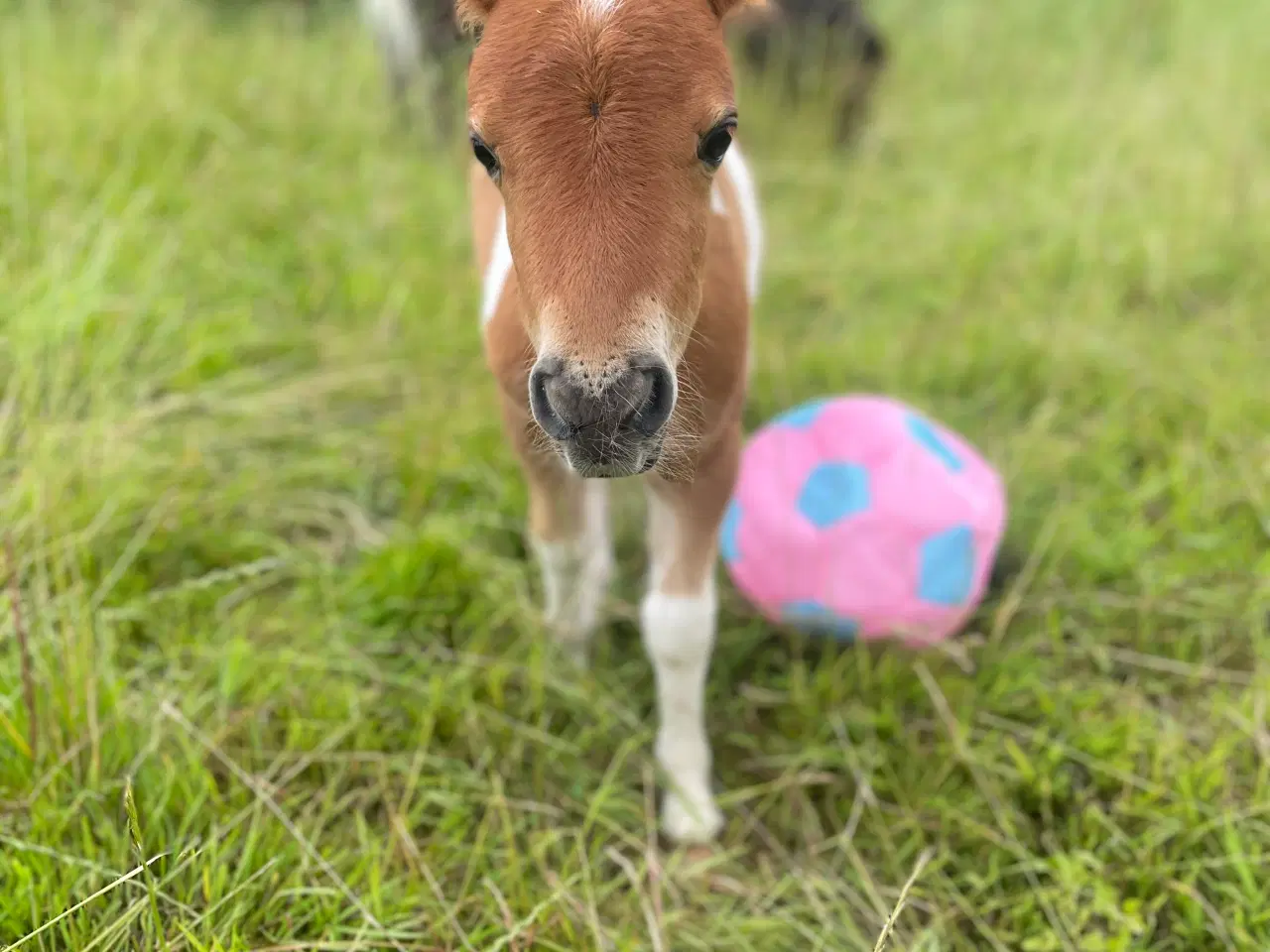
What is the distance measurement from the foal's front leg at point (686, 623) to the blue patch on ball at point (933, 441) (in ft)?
2.62

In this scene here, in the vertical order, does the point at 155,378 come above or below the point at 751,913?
above

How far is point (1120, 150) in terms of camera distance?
15.1ft

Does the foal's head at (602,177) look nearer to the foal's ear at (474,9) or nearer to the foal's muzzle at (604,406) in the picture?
the foal's muzzle at (604,406)

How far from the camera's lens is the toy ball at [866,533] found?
2.39m

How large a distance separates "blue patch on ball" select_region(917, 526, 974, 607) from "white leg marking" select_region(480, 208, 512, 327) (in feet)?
3.93

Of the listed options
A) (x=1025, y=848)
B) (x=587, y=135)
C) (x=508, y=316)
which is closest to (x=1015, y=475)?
(x=1025, y=848)

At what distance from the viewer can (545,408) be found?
1355mm

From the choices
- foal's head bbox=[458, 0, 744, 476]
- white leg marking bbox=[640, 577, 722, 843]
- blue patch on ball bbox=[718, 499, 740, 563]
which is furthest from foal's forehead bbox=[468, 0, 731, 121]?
blue patch on ball bbox=[718, 499, 740, 563]

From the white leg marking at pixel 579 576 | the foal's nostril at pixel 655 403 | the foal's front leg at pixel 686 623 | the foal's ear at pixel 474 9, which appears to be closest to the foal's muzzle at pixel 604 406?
the foal's nostril at pixel 655 403

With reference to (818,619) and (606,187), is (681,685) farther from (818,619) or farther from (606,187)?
→ (606,187)

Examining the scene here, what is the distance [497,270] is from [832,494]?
41.4 inches

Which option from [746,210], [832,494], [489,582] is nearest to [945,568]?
[832,494]

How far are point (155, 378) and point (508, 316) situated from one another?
5.72 ft

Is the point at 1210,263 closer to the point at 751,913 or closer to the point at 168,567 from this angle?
the point at 751,913
